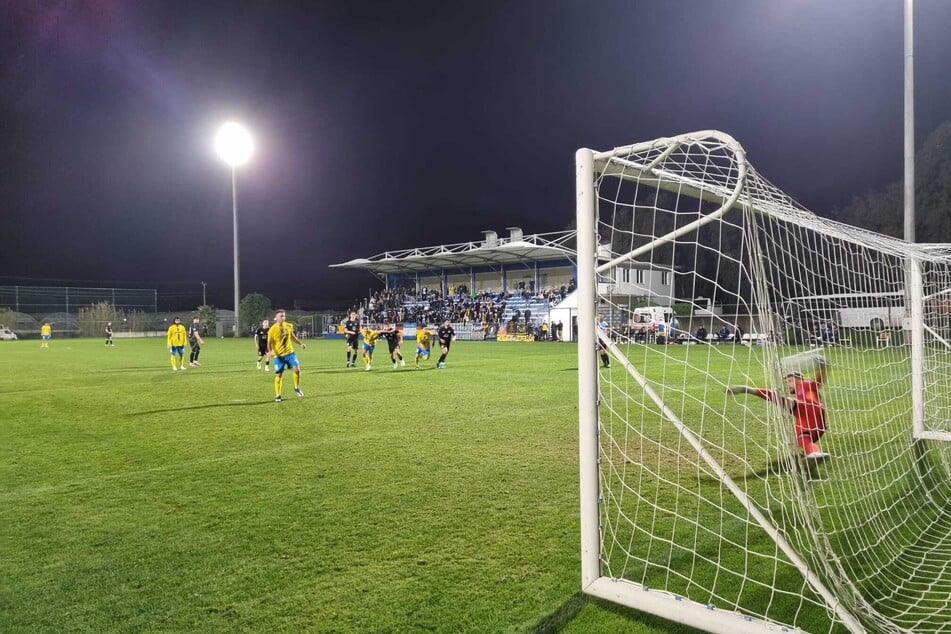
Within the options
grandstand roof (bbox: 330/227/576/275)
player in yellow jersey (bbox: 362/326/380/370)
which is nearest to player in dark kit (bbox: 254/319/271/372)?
player in yellow jersey (bbox: 362/326/380/370)

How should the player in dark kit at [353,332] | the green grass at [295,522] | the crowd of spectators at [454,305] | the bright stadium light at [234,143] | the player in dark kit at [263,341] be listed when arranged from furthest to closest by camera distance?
the crowd of spectators at [454,305] < the bright stadium light at [234,143] < the player in dark kit at [353,332] < the player in dark kit at [263,341] < the green grass at [295,522]

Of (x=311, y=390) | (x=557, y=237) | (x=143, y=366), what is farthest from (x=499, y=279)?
(x=311, y=390)

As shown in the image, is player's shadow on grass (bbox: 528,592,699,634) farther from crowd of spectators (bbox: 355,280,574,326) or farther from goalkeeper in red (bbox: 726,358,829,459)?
crowd of spectators (bbox: 355,280,574,326)

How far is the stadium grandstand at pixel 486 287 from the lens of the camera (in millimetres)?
39594

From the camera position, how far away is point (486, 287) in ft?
172

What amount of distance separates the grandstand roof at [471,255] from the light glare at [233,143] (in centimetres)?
1490

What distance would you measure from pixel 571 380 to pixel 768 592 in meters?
10.7

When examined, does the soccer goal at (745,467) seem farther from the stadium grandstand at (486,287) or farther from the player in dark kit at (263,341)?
the stadium grandstand at (486,287)

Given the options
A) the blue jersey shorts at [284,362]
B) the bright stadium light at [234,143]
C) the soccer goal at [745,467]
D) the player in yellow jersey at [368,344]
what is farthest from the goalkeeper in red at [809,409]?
the bright stadium light at [234,143]

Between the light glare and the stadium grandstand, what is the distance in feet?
49.0

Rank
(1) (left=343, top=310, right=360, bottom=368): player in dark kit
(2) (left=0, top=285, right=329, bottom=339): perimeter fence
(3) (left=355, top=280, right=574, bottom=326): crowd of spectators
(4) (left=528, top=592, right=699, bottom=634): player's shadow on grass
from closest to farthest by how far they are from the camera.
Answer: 1. (4) (left=528, top=592, right=699, bottom=634): player's shadow on grass
2. (1) (left=343, top=310, right=360, bottom=368): player in dark kit
3. (3) (left=355, top=280, right=574, bottom=326): crowd of spectators
4. (2) (left=0, top=285, right=329, bottom=339): perimeter fence

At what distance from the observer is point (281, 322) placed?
35.6 feet

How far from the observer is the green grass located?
3.05 metres

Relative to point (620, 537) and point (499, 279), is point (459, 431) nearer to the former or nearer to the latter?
point (620, 537)
